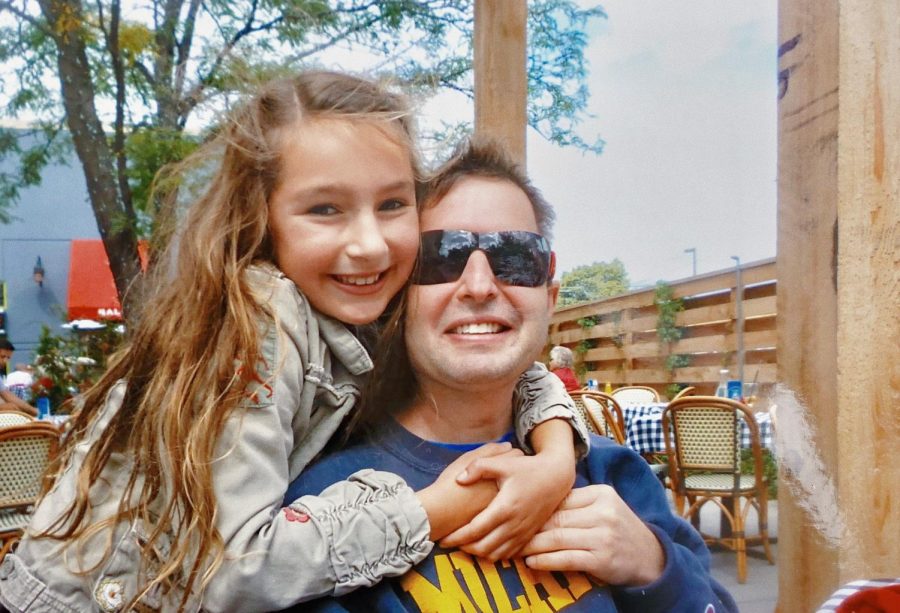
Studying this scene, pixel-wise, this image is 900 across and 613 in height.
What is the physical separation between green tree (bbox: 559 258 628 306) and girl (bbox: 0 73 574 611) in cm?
29

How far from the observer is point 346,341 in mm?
1136

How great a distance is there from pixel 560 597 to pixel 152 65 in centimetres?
418

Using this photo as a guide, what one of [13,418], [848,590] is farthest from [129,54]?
[848,590]

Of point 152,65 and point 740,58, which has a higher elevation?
point 152,65

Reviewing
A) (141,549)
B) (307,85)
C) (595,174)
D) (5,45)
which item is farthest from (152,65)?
(141,549)

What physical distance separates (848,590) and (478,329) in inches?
23.7

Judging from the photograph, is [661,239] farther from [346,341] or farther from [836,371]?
[346,341]

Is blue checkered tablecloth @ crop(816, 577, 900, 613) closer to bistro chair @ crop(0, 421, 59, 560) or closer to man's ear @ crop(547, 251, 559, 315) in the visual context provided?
man's ear @ crop(547, 251, 559, 315)

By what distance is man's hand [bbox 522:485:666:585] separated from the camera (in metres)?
1.09

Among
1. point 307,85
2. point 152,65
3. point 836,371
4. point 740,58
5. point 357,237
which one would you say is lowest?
point 836,371

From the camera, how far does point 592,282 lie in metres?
1.55

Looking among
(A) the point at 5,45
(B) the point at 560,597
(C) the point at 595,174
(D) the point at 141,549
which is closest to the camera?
(D) the point at 141,549

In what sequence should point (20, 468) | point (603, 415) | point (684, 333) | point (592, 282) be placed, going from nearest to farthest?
point (592, 282), point (684, 333), point (20, 468), point (603, 415)

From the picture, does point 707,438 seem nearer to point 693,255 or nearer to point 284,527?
point 693,255
